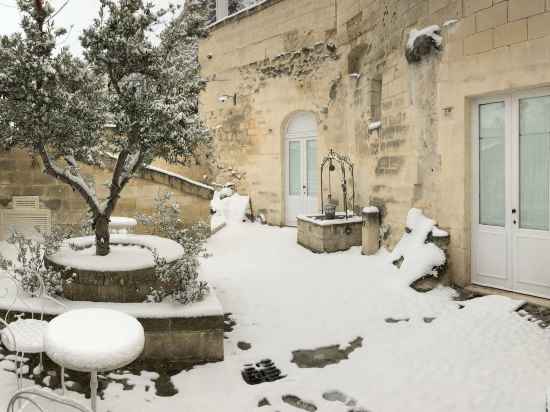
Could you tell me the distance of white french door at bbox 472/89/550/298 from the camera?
18.3 ft

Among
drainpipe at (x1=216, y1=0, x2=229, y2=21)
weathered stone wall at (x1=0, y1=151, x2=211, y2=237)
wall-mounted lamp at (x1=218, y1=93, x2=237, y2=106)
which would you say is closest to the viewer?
weathered stone wall at (x1=0, y1=151, x2=211, y2=237)

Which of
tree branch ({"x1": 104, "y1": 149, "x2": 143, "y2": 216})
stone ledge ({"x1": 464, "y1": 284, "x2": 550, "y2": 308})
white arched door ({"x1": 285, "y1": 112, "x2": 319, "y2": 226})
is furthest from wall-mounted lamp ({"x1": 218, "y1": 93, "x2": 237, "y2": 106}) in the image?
stone ledge ({"x1": 464, "y1": 284, "x2": 550, "y2": 308})

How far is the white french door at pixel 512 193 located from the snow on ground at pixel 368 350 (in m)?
0.50

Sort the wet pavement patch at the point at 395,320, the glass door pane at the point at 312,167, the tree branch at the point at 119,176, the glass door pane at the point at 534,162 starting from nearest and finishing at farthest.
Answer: the tree branch at the point at 119,176
the wet pavement patch at the point at 395,320
the glass door pane at the point at 534,162
the glass door pane at the point at 312,167

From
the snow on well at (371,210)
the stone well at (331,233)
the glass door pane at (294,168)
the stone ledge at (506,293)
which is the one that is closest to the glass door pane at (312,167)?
the glass door pane at (294,168)

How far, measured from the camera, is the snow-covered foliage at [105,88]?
432 centimetres

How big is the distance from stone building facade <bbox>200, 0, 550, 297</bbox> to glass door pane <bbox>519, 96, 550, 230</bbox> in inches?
2.1

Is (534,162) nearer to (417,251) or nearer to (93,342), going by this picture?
(417,251)

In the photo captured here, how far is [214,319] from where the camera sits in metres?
4.38

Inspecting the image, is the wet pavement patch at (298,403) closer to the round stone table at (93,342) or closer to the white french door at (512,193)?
the round stone table at (93,342)

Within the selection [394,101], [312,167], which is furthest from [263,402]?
[312,167]

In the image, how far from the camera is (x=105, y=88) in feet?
16.6

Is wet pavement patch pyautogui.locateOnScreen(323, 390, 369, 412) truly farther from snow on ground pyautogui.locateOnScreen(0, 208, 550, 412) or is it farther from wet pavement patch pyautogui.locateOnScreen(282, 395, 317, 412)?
wet pavement patch pyautogui.locateOnScreen(282, 395, 317, 412)

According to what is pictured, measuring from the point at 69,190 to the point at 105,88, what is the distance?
4.06 meters
